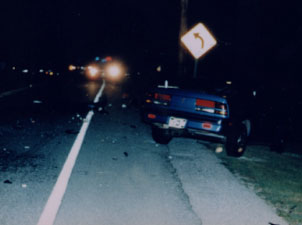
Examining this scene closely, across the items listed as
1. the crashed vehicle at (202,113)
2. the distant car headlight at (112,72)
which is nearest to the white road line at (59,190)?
the crashed vehicle at (202,113)

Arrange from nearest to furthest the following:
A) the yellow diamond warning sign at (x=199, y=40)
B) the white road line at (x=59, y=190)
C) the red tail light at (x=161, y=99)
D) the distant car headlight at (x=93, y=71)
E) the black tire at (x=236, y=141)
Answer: the white road line at (x=59, y=190) → the black tire at (x=236, y=141) → the red tail light at (x=161, y=99) → the yellow diamond warning sign at (x=199, y=40) → the distant car headlight at (x=93, y=71)

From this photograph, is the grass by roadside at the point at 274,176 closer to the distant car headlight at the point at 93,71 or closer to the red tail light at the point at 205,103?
the red tail light at the point at 205,103

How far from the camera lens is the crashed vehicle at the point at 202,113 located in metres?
7.85

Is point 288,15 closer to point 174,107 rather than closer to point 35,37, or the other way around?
point 174,107

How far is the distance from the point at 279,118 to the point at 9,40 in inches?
1151

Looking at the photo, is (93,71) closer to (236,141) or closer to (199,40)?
(199,40)

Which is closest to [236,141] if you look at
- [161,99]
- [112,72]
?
[161,99]

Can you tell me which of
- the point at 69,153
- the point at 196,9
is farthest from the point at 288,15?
the point at 69,153

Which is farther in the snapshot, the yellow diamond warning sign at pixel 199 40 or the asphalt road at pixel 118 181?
the yellow diamond warning sign at pixel 199 40

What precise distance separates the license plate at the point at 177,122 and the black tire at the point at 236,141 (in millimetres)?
944

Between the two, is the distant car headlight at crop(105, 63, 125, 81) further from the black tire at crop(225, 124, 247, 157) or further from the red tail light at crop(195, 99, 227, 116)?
the red tail light at crop(195, 99, 227, 116)

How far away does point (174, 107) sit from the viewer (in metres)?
8.16

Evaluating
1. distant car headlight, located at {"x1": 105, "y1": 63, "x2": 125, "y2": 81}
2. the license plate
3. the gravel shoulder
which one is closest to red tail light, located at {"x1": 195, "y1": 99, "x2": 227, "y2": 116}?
the license plate

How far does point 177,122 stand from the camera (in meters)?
8.12
